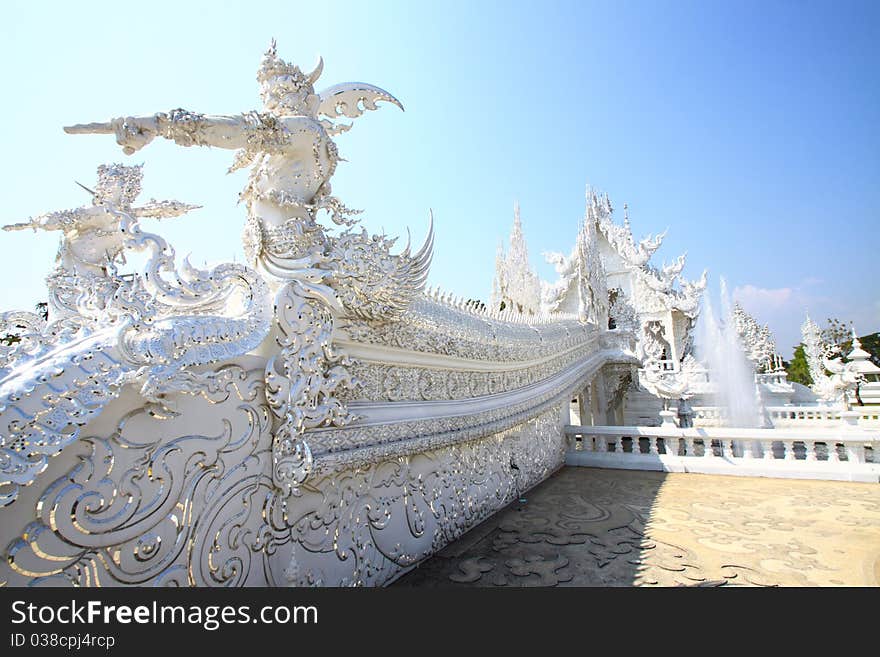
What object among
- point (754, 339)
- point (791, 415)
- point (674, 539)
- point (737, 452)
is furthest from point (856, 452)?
point (754, 339)

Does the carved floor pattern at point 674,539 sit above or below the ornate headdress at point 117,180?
below

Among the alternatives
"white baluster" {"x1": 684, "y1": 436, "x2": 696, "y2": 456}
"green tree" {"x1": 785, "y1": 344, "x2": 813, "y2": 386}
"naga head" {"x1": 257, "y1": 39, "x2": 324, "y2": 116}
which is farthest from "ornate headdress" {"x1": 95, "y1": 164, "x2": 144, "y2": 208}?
"green tree" {"x1": 785, "y1": 344, "x2": 813, "y2": 386}

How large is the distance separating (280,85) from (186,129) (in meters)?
0.49

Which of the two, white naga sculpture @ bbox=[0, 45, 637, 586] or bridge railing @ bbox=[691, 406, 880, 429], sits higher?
white naga sculpture @ bbox=[0, 45, 637, 586]

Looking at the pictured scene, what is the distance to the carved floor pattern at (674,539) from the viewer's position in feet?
6.75

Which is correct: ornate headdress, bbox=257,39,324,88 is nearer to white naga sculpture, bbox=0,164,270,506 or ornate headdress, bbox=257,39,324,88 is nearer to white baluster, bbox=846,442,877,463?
white naga sculpture, bbox=0,164,270,506

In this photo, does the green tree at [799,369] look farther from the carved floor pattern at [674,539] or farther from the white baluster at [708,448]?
the carved floor pattern at [674,539]

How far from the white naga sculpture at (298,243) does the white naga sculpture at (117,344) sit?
0.16 metres

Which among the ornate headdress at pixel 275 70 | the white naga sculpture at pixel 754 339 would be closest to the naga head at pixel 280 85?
the ornate headdress at pixel 275 70

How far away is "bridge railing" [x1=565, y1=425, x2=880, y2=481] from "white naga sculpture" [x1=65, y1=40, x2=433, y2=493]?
3.72 meters

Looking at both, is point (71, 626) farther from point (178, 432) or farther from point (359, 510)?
point (359, 510)

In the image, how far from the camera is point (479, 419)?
285 centimetres

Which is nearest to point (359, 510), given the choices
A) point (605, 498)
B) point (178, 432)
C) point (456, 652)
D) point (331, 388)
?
point (331, 388)

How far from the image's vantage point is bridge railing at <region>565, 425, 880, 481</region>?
13.2 feet
